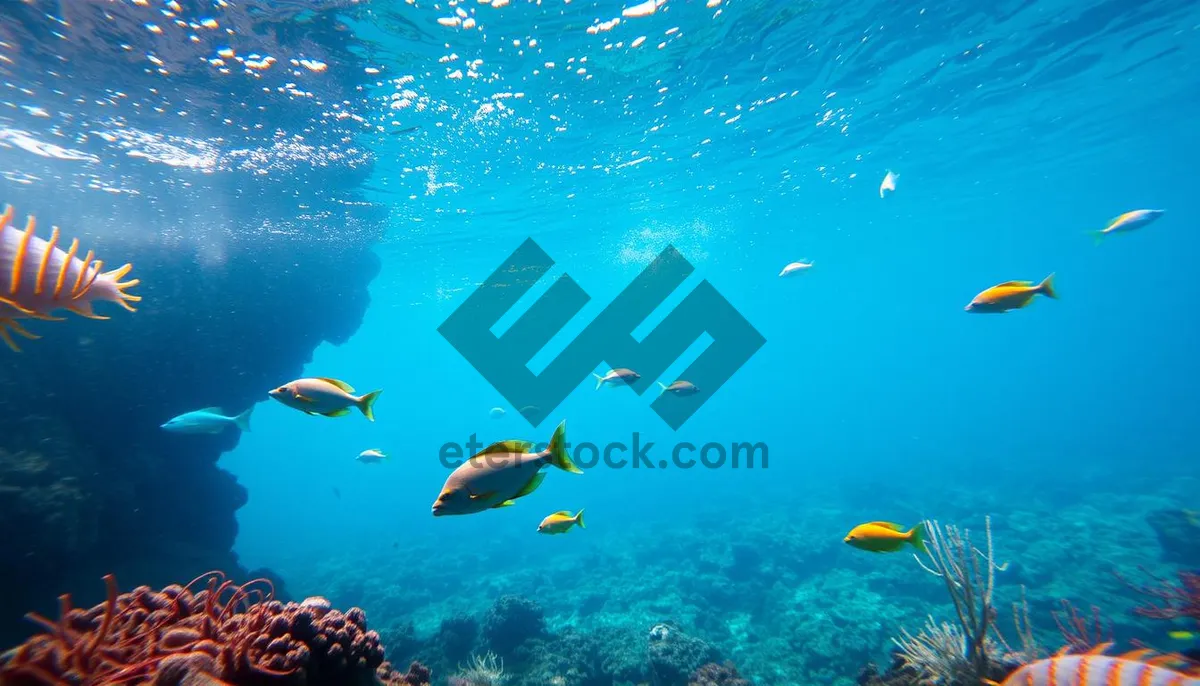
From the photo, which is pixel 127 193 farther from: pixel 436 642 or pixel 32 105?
pixel 436 642

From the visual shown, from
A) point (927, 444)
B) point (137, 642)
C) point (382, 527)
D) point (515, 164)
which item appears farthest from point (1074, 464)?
point (382, 527)

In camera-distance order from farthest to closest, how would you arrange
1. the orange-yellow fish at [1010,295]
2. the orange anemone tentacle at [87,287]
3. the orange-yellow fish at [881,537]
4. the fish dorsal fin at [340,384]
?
the orange-yellow fish at [1010,295] → the orange-yellow fish at [881,537] → the fish dorsal fin at [340,384] → the orange anemone tentacle at [87,287]

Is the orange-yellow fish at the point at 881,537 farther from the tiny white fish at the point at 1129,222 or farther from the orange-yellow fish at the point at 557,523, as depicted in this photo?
the tiny white fish at the point at 1129,222

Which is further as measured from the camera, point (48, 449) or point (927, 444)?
point (927, 444)

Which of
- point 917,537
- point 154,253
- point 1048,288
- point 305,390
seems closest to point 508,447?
point 305,390

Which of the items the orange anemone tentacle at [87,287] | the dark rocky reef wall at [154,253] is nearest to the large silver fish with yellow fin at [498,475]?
the orange anemone tentacle at [87,287]

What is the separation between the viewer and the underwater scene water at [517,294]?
4145mm

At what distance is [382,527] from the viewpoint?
125 feet

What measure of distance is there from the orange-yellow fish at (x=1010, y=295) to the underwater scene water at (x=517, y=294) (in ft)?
0.12

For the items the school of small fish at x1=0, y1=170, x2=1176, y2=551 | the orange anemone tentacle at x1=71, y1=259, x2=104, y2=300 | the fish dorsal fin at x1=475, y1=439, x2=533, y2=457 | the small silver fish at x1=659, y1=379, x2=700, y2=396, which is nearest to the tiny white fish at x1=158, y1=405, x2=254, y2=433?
the school of small fish at x1=0, y1=170, x2=1176, y2=551

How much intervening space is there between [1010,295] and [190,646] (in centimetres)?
795

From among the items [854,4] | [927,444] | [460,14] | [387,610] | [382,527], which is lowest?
[382,527]

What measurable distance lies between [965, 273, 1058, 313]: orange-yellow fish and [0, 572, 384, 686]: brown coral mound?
6.79 meters

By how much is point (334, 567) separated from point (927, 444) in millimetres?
49593
